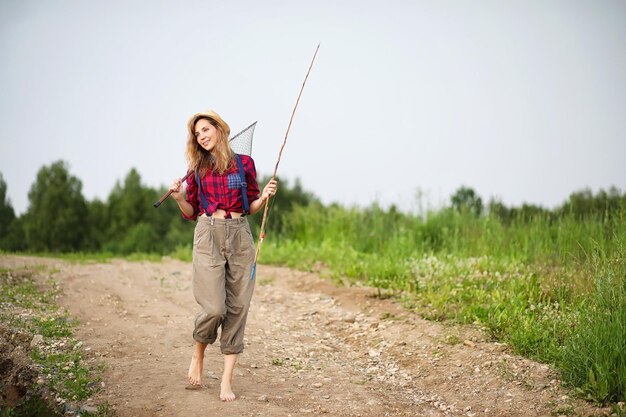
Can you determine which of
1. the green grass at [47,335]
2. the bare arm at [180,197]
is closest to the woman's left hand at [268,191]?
the bare arm at [180,197]

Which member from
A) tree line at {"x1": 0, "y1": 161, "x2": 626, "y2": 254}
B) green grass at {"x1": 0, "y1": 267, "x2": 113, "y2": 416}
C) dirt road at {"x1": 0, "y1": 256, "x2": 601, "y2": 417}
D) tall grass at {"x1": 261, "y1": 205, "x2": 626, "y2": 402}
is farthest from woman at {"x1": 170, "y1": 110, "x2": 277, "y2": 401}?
tree line at {"x1": 0, "y1": 161, "x2": 626, "y2": 254}

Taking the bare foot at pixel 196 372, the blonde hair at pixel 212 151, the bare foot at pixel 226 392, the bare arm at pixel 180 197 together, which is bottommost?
the bare foot at pixel 226 392

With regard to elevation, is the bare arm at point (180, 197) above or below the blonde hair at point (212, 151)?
below

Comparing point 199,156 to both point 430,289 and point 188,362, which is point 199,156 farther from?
point 430,289

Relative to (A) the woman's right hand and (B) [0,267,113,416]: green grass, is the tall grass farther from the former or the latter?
(B) [0,267,113,416]: green grass

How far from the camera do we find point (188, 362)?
18.9 feet

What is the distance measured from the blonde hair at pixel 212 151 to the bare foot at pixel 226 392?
161 centimetres

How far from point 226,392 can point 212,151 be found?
1.86 metres

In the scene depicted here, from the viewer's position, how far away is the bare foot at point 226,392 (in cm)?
480

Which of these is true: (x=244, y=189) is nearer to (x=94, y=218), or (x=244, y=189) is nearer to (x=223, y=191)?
(x=223, y=191)

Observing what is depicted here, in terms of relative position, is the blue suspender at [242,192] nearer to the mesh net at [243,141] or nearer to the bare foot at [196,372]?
the mesh net at [243,141]

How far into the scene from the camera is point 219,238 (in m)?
4.80

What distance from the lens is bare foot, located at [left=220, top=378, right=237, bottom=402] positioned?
15.7 feet

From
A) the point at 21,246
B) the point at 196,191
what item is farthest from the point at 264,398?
the point at 21,246
